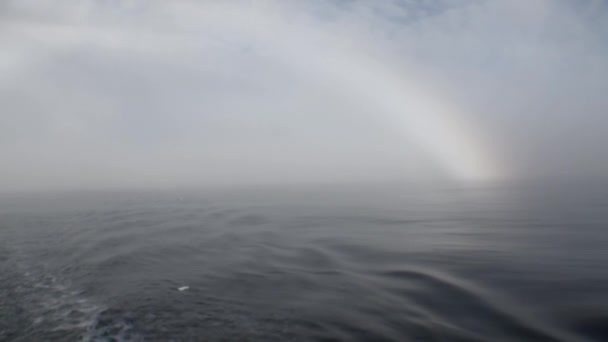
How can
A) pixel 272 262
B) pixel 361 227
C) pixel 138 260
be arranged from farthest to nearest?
1. pixel 361 227
2. pixel 138 260
3. pixel 272 262

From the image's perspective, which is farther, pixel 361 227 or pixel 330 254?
pixel 361 227

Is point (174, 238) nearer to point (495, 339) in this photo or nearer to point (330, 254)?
point (330, 254)

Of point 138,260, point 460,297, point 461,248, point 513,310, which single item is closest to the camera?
point 513,310

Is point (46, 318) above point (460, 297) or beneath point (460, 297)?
beneath

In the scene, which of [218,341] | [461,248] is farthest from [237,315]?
[461,248]

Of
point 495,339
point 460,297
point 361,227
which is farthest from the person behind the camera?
point 361,227

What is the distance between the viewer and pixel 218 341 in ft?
28.8

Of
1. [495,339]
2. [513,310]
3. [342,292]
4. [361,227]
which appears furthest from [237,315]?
[361,227]

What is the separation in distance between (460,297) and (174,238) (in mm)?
21495

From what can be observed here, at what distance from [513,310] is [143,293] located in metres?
13.5

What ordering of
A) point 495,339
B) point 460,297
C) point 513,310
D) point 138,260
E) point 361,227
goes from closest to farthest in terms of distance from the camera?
point 495,339, point 513,310, point 460,297, point 138,260, point 361,227

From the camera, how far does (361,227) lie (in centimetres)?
2992

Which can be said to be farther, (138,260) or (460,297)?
(138,260)

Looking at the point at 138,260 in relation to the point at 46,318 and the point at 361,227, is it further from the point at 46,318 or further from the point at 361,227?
the point at 361,227
